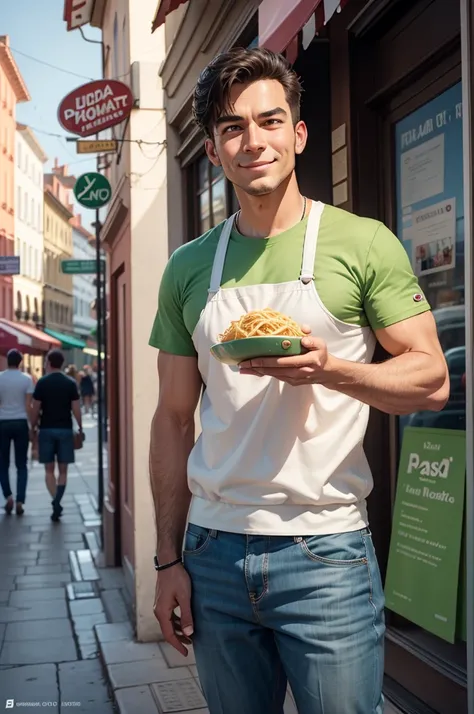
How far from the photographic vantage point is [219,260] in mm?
2125

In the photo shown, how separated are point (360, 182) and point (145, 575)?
131 inches

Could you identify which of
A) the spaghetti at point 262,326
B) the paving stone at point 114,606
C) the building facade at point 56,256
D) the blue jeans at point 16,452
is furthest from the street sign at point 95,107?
the building facade at point 56,256

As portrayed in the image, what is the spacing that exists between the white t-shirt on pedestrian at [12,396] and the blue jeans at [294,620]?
32.3 feet

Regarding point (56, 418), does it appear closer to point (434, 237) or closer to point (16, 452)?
point (16, 452)

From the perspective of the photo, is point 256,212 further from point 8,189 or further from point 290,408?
point 8,189

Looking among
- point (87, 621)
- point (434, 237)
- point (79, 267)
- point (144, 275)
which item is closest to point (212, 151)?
point (434, 237)

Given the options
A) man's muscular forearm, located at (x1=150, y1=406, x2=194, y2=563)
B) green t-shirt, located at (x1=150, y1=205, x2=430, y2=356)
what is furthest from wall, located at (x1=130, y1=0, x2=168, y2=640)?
green t-shirt, located at (x1=150, y1=205, x2=430, y2=356)

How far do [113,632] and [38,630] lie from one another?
56cm

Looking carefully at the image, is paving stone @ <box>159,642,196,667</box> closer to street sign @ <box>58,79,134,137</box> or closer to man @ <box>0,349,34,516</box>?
street sign @ <box>58,79,134,137</box>

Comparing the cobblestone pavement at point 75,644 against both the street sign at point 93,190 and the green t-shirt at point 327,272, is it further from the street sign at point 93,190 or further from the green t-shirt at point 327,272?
the street sign at point 93,190

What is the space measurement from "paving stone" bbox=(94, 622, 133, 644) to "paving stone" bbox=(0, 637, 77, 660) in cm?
20

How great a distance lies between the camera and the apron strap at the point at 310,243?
196 cm

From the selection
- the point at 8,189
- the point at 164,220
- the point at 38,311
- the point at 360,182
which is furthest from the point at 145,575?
the point at 38,311

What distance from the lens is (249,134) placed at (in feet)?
6.82
